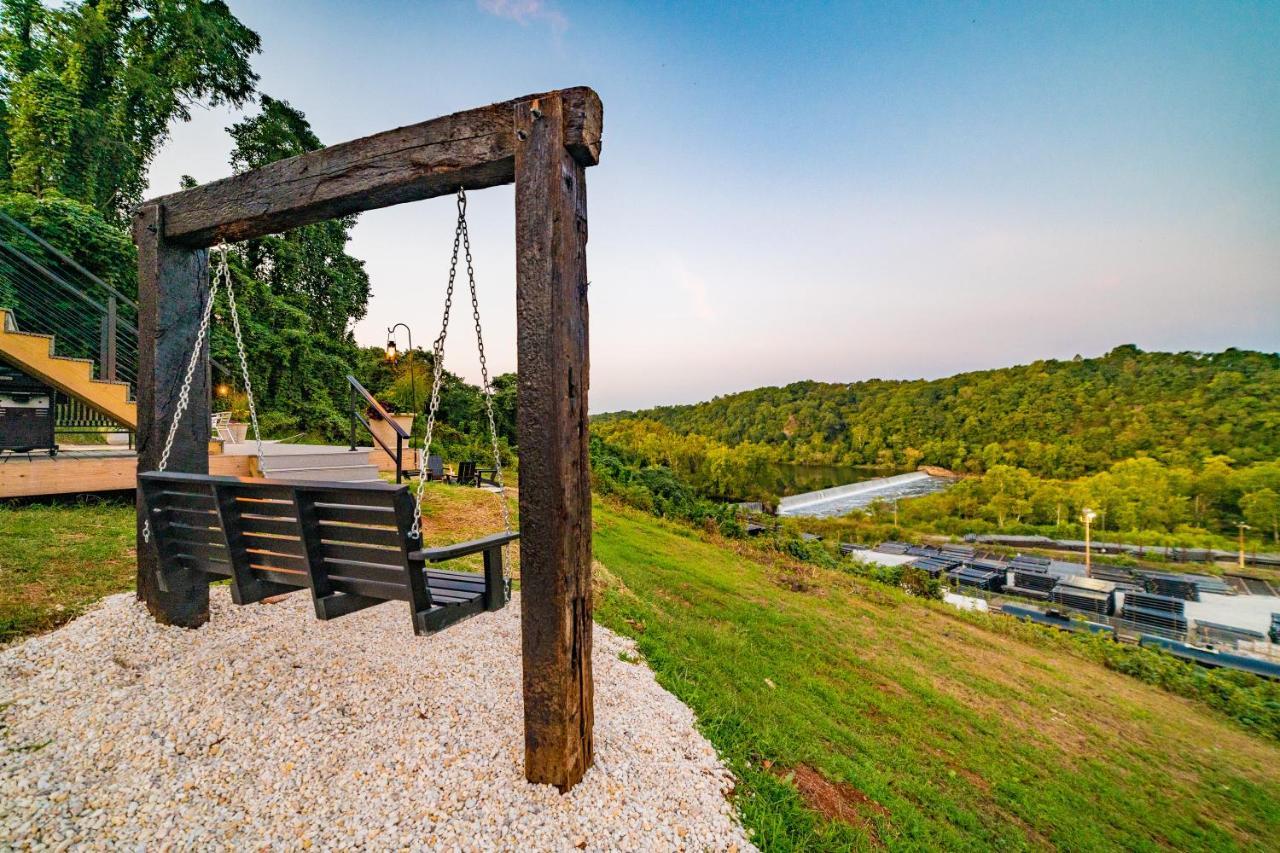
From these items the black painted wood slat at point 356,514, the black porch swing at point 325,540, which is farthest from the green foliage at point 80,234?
the black painted wood slat at point 356,514

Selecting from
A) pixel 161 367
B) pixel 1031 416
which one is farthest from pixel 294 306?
pixel 1031 416

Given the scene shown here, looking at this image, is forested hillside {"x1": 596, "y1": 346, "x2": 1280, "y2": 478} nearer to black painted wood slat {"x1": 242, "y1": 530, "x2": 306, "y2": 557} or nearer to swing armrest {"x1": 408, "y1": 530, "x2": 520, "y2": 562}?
swing armrest {"x1": 408, "y1": 530, "x2": 520, "y2": 562}

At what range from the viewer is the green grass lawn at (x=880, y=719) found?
3045 millimetres

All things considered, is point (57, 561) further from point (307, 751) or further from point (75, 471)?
point (307, 751)

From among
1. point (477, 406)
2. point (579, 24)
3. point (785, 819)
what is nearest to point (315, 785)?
point (785, 819)

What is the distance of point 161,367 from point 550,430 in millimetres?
3330

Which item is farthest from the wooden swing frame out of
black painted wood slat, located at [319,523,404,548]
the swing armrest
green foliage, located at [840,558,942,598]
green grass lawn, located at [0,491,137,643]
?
green foliage, located at [840,558,942,598]

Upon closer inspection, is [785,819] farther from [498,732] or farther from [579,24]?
[579,24]

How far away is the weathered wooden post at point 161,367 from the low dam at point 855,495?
152 ft

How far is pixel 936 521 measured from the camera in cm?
4712

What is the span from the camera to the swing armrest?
2166mm

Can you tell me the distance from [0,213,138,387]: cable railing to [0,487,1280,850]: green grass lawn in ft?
7.23

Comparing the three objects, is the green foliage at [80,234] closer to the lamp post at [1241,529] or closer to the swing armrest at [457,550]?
the swing armrest at [457,550]

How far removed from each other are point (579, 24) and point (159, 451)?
9.30 m
